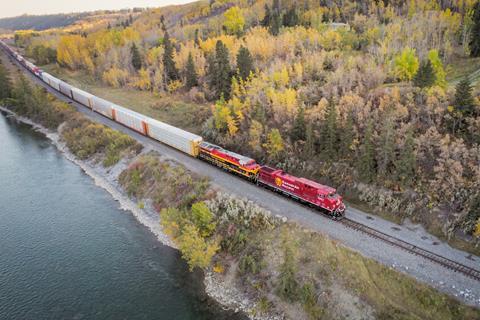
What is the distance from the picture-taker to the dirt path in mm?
27625

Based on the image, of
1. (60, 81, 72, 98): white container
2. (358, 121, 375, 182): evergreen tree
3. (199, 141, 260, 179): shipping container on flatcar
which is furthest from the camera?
(60, 81, 72, 98): white container

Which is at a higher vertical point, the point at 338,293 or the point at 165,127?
the point at 165,127

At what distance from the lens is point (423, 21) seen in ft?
241

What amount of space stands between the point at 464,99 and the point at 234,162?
88.7 ft

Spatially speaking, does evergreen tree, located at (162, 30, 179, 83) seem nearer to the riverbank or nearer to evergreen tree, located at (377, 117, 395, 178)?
the riverbank

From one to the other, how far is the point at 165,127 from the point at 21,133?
4653 centimetres

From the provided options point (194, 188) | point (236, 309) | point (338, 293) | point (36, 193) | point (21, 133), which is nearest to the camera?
point (338, 293)

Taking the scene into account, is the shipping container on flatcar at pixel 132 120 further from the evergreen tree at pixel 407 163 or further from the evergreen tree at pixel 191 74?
the evergreen tree at pixel 407 163

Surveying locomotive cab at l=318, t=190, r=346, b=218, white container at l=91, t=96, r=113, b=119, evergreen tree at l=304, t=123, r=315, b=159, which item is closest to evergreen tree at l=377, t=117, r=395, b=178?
locomotive cab at l=318, t=190, r=346, b=218

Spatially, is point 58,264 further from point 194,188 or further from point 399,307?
point 399,307

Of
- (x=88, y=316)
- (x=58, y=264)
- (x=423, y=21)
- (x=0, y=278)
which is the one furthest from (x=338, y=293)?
(x=423, y=21)

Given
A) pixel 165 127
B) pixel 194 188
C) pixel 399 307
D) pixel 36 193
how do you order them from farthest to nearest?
pixel 165 127 → pixel 36 193 → pixel 194 188 → pixel 399 307

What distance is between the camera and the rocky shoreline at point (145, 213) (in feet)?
104

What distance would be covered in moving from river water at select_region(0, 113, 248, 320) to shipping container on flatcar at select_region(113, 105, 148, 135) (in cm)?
1333
